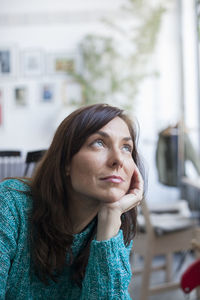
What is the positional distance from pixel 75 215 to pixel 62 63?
4.40 metres

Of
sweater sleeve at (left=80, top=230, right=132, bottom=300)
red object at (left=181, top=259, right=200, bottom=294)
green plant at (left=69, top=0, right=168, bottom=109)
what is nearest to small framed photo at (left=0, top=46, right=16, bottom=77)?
green plant at (left=69, top=0, right=168, bottom=109)

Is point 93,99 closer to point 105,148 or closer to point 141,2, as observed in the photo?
point 141,2

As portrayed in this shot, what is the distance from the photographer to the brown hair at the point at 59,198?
2.75ft

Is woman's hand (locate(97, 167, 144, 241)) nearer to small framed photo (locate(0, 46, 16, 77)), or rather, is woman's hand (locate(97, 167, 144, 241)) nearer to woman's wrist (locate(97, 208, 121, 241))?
woman's wrist (locate(97, 208, 121, 241))

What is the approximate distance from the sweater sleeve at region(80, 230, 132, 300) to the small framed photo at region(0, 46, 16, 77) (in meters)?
4.65

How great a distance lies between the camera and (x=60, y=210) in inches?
34.5

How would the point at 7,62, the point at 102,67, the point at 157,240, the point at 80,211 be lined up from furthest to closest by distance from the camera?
the point at 7,62 → the point at 102,67 → the point at 157,240 → the point at 80,211

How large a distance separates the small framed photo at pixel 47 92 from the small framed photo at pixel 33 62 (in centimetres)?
18

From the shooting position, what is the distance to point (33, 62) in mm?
5082

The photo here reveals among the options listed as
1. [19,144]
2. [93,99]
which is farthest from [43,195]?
[19,144]

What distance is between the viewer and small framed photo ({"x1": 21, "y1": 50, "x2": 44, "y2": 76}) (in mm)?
5078

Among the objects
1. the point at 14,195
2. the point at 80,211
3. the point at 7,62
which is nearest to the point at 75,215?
the point at 80,211

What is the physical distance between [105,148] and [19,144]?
4382mm

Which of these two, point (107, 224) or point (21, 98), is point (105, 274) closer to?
point (107, 224)
